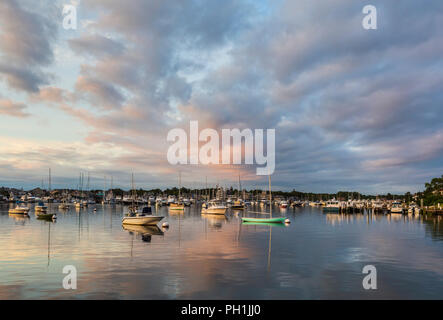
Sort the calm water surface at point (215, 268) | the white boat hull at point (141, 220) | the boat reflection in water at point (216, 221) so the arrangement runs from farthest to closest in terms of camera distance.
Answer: the boat reflection in water at point (216, 221) → the white boat hull at point (141, 220) → the calm water surface at point (215, 268)

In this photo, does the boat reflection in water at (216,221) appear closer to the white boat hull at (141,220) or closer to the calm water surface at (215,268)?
the white boat hull at (141,220)

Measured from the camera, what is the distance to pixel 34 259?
33688mm

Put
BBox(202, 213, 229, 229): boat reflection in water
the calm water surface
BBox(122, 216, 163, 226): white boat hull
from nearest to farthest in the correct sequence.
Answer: the calm water surface, BBox(122, 216, 163, 226): white boat hull, BBox(202, 213, 229, 229): boat reflection in water

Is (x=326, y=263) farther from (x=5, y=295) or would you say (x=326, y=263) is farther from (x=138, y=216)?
(x=138, y=216)

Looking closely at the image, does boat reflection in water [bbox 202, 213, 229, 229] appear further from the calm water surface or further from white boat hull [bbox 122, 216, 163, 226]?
the calm water surface

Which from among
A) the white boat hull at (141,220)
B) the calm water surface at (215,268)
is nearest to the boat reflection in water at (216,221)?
the white boat hull at (141,220)

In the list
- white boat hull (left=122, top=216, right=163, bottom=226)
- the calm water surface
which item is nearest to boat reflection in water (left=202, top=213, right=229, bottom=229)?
white boat hull (left=122, top=216, right=163, bottom=226)

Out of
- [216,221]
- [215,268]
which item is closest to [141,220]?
[216,221]

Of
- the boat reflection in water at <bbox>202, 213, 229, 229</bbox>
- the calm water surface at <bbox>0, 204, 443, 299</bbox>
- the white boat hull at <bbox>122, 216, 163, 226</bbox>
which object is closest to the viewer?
the calm water surface at <bbox>0, 204, 443, 299</bbox>

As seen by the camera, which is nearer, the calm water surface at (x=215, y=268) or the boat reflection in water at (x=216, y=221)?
the calm water surface at (x=215, y=268)

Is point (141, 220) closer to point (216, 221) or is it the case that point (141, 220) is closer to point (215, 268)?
point (216, 221)

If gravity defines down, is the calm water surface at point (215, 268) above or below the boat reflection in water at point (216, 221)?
above
